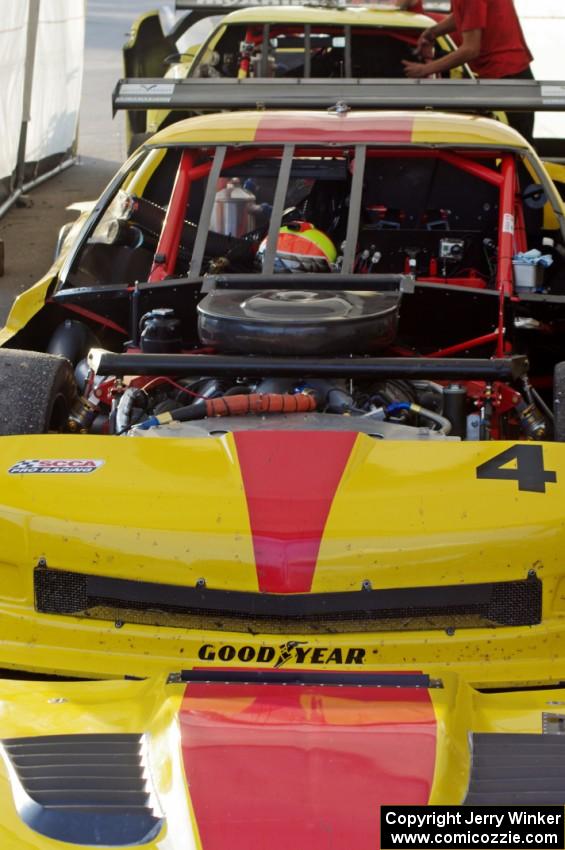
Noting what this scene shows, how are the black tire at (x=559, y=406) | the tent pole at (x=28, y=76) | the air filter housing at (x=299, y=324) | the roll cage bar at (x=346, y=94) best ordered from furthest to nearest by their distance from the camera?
1. the tent pole at (x=28, y=76)
2. the roll cage bar at (x=346, y=94)
3. the air filter housing at (x=299, y=324)
4. the black tire at (x=559, y=406)

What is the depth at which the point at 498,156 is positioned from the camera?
489 cm

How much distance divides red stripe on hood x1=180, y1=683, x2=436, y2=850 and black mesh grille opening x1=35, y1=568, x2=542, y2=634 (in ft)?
0.92

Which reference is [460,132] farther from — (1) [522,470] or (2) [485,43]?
(2) [485,43]

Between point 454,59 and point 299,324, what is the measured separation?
15.5 feet

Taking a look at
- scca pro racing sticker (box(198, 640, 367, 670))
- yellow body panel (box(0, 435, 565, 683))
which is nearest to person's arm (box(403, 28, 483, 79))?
yellow body panel (box(0, 435, 565, 683))

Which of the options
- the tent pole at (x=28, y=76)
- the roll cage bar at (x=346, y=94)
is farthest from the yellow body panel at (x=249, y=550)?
the tent pole at (x=28, y=76)

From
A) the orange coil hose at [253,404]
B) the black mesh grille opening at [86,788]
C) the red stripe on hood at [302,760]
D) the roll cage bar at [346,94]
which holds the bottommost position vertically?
the black mesh grille opening at [86,788]

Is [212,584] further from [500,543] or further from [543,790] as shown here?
[543,790]

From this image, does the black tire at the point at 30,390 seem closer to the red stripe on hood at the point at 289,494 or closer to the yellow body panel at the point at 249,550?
the yellow body panel at the point at 249,550

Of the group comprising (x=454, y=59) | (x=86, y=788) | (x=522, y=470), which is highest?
(x=454, y=59)

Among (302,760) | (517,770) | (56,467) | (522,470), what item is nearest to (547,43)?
(522,470)

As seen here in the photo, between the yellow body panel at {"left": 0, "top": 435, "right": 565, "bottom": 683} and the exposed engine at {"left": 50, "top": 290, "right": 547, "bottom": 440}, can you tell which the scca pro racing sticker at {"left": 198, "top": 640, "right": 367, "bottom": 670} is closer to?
the yellow body panel at {"left": 0, "top": 435, "right": 565, "bottom": 683}

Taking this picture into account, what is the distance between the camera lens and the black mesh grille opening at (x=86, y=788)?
2.42 metres

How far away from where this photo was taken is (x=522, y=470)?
A: 3.16 meters
